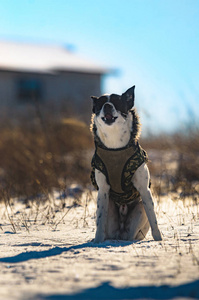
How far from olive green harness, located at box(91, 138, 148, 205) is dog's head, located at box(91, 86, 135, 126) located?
29cm

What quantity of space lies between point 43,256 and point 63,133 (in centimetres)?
681

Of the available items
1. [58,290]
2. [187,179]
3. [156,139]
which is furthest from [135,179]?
[156,139]

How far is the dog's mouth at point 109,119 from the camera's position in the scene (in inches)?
156

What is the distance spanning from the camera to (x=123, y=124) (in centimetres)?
406

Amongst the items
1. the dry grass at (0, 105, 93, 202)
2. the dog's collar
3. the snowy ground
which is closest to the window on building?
the dry grass at (0, 105, 93, 202)

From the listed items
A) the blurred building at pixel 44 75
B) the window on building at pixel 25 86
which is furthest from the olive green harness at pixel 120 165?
the window on building at pixel 25 86

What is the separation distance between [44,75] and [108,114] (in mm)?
19450

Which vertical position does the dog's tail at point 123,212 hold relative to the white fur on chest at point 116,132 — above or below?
below

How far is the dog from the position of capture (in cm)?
399

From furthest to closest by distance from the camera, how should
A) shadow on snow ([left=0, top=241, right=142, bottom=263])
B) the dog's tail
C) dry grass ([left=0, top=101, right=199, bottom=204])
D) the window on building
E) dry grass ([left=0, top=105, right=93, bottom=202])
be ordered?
the window on building → dry grass ([left=0, top=105, right=93, bottom=202]) → dry grass ([left=0, top=101, right=199, bottom=204]) → the dog's tail → shadow on snow ([left=0, top=241, right=142, bottom=263])

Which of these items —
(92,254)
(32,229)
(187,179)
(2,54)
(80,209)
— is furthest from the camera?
(2,54)

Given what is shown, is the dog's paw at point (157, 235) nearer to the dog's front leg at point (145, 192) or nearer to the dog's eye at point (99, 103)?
the dog's front leg at point (145, 192)

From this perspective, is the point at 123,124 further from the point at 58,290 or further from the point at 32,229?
the point at 58,290

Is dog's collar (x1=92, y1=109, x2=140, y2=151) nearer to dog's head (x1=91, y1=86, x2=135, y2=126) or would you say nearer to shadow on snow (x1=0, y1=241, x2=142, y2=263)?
dog's head (x1=91, y1=86, x2=135, y2=126)
